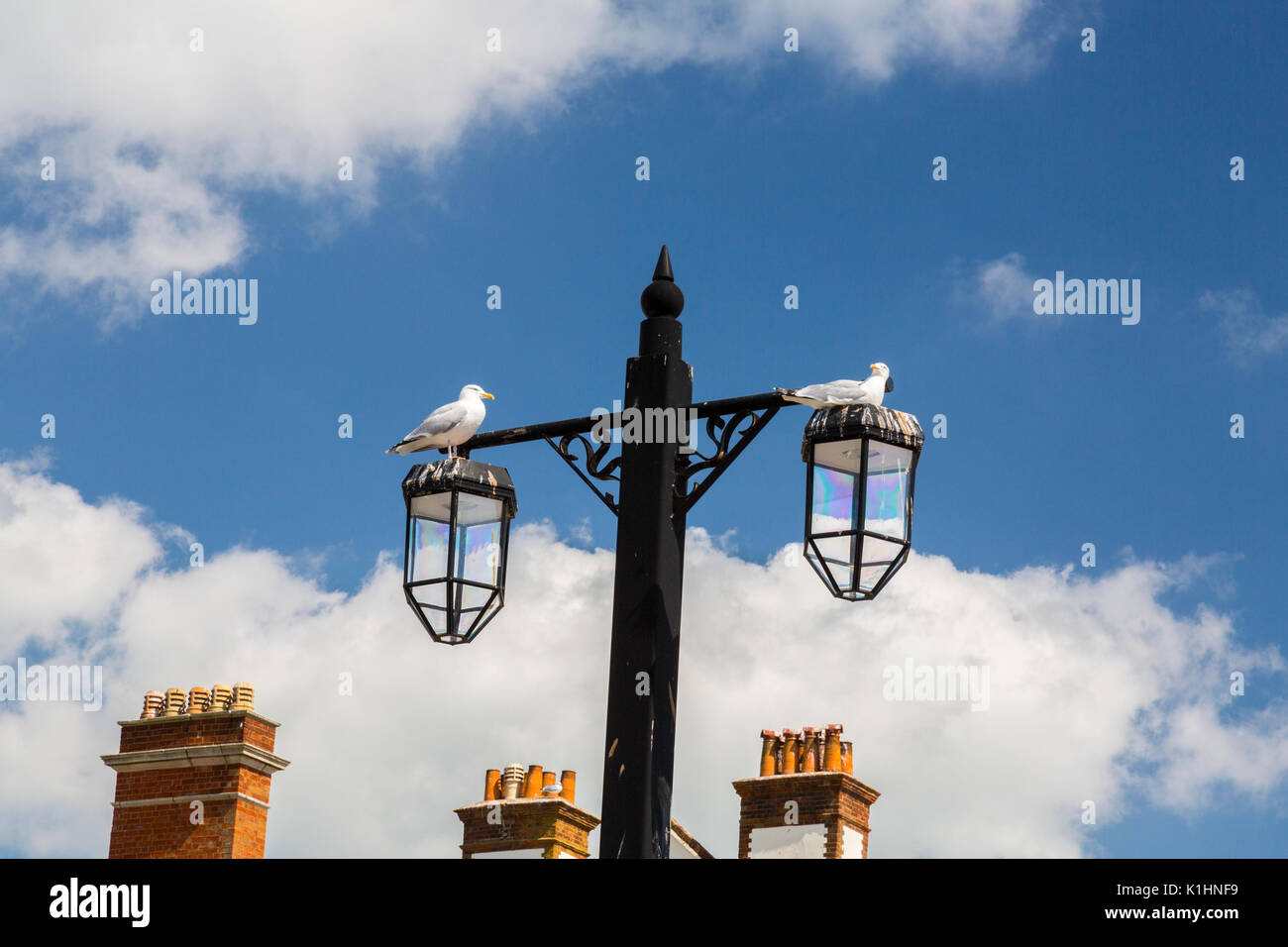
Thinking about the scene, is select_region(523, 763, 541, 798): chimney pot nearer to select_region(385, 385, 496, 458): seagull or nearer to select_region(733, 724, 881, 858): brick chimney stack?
select_region(733, 724, 881, 858): brick chimney stack

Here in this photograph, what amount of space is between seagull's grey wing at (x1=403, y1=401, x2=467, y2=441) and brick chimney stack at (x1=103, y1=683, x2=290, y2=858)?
11.9 metres

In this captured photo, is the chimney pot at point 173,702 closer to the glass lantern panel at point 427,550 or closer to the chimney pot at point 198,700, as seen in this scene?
the chimney pot at point 198,700

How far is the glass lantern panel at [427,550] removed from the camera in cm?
747

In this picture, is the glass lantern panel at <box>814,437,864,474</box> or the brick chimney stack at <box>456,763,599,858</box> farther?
the brick chimney stack at <box>456,763,599,858</box>

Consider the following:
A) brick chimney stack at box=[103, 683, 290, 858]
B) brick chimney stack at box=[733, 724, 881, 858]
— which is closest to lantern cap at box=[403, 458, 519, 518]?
brick chimney stack at box=[733, 724, 881, 858]

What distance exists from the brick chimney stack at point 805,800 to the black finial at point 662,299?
11095 mm

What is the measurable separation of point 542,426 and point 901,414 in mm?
1534

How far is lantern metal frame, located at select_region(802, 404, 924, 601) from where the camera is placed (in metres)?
6.87

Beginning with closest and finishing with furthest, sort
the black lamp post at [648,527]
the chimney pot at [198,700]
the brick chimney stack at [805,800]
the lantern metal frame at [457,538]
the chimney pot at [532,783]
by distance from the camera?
1. the black lamp post at [648,527]
2. the lantern metal frame at [457,538]
3. the brick chimney stack at [805,800]
4. the chimney pot at [198,700]
5. the chimney pot at [532,783]

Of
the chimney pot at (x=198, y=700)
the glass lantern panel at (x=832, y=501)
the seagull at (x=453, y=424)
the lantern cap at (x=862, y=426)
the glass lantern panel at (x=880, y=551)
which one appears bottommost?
the glass lantern panel at (x=880, y=551)

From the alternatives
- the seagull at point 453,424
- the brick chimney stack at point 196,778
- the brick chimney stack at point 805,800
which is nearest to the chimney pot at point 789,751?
the brick chimney stack at point 805,800

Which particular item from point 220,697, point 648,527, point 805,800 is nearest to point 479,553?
point 648,527

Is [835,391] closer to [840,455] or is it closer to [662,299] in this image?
[840,455]
